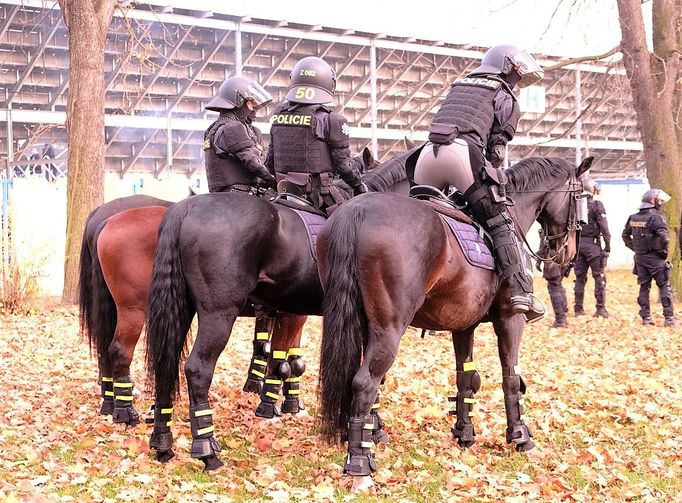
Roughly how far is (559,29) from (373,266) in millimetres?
14419

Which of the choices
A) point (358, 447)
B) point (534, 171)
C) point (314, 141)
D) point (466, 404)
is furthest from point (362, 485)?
point (534, 171)

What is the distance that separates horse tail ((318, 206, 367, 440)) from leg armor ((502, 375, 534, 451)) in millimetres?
1638

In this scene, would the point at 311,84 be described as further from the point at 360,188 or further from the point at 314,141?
the point at 360,188

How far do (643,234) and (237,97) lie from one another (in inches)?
374

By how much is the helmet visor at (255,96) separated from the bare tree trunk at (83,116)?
8.79m

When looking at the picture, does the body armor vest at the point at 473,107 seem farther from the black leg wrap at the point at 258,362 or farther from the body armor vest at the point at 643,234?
the body armor vest at the point at 643,234

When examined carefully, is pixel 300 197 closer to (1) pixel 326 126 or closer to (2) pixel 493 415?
(1) pixel 326 126

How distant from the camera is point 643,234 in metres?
15.3

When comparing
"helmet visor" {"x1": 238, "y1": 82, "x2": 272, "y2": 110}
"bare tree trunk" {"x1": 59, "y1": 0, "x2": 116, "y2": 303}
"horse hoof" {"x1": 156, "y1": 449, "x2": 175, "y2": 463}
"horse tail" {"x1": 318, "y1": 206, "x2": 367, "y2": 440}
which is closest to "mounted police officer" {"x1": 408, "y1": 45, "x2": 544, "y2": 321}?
"horse tail" {"x1": 318, "y1": 206, "x2": 367, "y2": 440}

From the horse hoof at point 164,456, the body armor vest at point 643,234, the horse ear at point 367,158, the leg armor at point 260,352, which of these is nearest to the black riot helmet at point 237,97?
the horse ear at point 367,158

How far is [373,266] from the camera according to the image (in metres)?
5.68

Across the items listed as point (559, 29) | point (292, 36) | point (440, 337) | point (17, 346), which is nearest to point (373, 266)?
point (17, 346)

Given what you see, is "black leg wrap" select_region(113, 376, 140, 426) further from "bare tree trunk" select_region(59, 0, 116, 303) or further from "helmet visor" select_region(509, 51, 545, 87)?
"bare tree trunk" select_region(59, 0, 116, 303)

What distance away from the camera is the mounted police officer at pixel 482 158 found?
6605 millimetres
